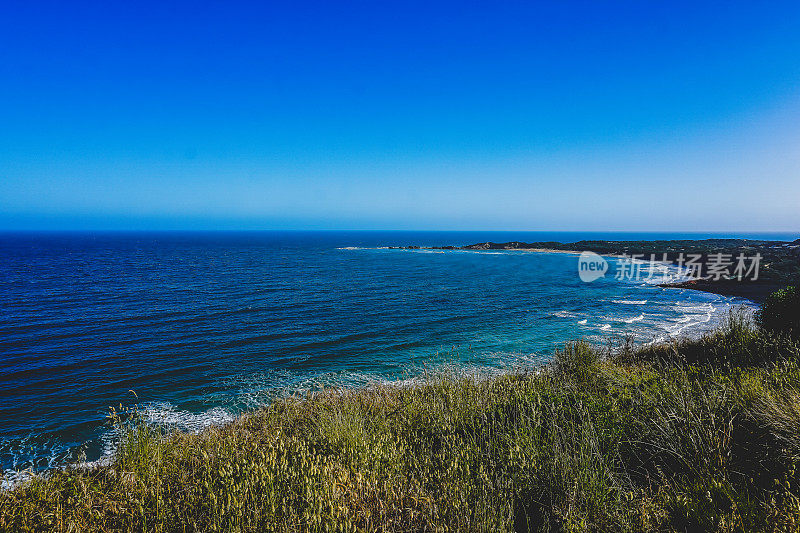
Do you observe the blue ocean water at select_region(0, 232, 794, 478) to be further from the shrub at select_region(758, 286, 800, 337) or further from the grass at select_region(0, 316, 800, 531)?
the shrub at select_region(758, 286, 800, 337)

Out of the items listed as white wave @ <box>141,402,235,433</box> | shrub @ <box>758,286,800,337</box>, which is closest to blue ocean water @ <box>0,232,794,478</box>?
white wave @ <box>141,402,235,433</box>

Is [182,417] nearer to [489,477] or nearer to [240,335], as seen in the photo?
[240,335]

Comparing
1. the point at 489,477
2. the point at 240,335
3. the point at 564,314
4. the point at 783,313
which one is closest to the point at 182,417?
the point at 240,335

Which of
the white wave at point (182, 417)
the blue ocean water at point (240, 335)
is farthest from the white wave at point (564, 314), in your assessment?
the white wave at point (182, 417)

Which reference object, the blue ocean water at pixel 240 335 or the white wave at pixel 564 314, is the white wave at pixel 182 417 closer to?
the blue ocean water at pixel 240 335

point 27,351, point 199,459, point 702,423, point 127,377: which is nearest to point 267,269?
point 27,351

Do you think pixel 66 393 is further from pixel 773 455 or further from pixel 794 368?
pixel 794 368
